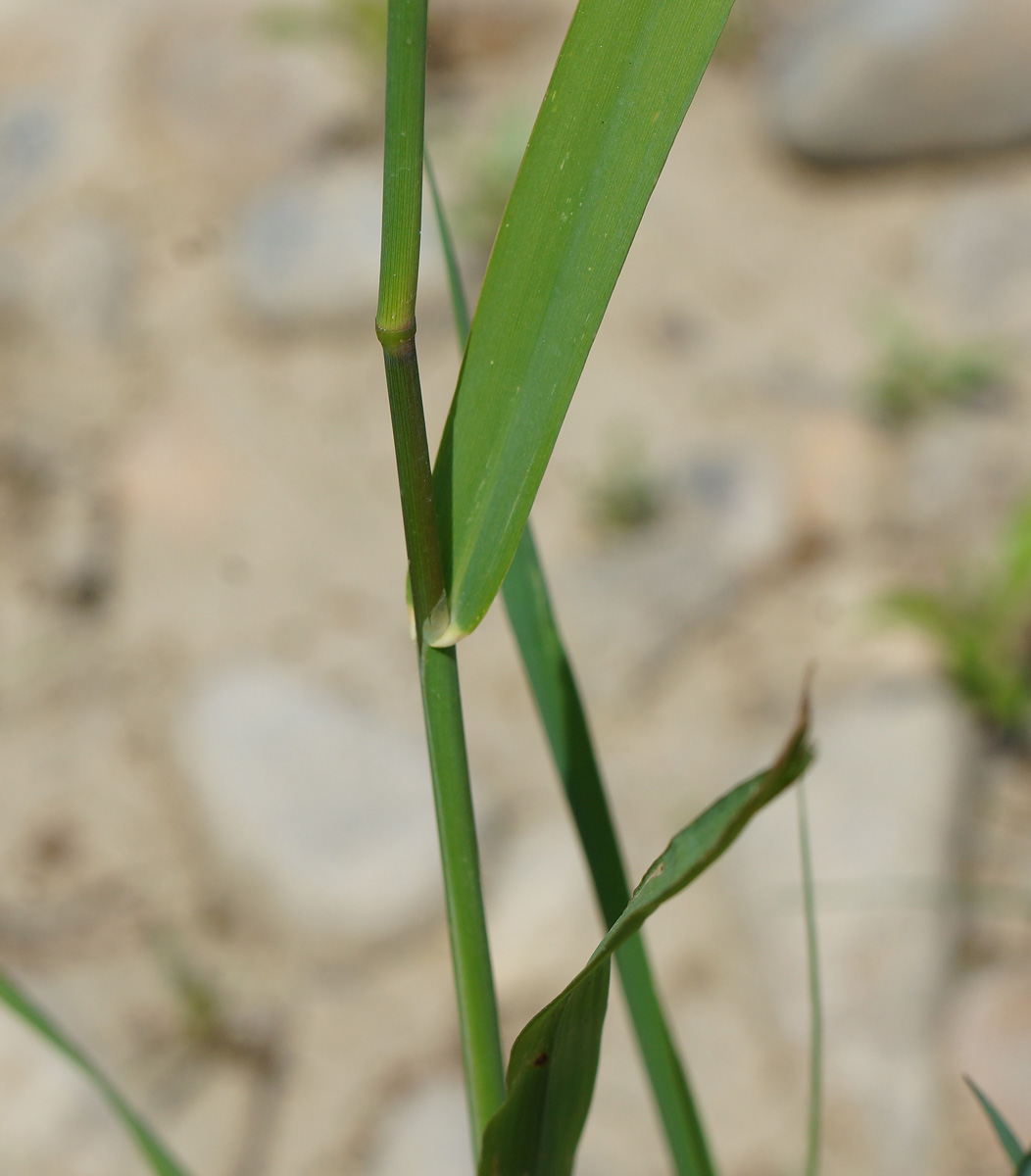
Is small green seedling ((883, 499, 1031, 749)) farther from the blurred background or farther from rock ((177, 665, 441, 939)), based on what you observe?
rock ((177, 665, 441, 939))

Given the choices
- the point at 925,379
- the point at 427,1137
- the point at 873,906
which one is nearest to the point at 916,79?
the point at 925,379

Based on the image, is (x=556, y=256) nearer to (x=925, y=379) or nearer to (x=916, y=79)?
(x=925, y=379)

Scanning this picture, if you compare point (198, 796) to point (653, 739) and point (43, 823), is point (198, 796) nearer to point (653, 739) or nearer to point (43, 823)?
point (43, 823)

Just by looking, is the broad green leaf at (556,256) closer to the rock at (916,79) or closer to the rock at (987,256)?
the rock at (987,256)

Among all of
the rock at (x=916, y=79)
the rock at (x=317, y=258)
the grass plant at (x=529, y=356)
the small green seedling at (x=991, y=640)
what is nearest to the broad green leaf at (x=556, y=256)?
the grass plant at (x=529, y=356)

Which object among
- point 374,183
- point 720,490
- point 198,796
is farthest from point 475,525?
point 374,183
